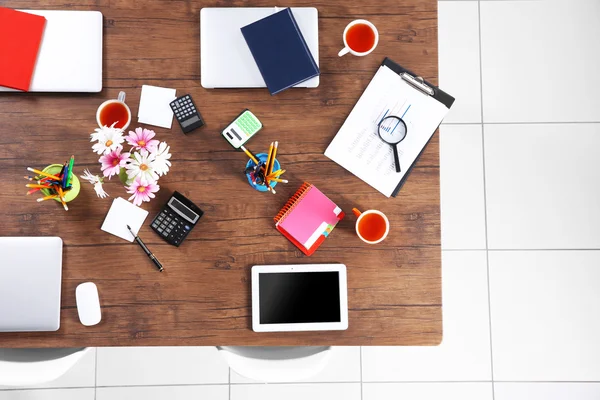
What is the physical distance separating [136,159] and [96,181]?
0.57 ft

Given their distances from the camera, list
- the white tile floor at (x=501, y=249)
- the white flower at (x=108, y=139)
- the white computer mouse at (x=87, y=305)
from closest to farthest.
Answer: the white flower at (x=108, y=139), the white computer mouse at (x=87, y=305), the white tile floor at (x=501, y=249)

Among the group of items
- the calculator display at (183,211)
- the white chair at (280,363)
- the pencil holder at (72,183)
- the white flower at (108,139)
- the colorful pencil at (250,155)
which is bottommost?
the white chair at (280,363)

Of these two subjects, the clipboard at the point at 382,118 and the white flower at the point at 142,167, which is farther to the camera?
the clipboard at the point at 382,118

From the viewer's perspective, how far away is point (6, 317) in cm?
137

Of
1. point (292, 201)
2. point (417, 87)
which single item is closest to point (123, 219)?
point (292, 201)

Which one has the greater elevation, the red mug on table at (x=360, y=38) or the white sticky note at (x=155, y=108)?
the red mug on table at (x=360, y=38)

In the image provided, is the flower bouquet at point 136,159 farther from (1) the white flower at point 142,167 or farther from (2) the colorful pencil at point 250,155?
(2) the colorful pencil at point 250,155

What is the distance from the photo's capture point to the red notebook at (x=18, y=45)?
4.58 feet

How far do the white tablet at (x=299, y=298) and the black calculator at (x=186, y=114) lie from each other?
44 centimetres

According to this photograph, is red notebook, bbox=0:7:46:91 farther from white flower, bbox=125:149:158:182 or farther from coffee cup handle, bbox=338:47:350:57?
coffee cup handle, bbox=338:47:350:57

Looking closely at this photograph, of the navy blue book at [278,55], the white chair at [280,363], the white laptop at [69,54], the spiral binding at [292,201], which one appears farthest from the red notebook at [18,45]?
the white chair at [280,363]

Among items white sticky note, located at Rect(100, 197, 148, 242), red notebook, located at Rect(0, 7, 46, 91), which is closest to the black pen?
white sticky note, located at Rect(100, 197, 148, 242)

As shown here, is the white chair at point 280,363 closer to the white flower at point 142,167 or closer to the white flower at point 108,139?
the white flower at point 142,167

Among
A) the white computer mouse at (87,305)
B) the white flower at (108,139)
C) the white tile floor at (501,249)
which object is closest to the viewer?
the white flower at (108,139)
